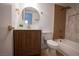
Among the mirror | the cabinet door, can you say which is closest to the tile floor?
the cabinet door

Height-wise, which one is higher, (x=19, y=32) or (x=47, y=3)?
(x=47, y=3)

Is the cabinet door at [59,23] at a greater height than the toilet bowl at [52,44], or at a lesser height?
greater

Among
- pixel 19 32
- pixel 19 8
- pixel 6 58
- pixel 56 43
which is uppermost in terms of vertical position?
pixel 19 8

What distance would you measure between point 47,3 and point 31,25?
263mm

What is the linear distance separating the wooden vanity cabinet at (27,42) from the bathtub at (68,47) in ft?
0.66

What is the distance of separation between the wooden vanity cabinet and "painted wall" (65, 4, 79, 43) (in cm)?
29

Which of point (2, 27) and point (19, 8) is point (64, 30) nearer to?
point (19, 8)

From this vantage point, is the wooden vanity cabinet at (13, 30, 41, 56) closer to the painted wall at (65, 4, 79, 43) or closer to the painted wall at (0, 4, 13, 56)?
the painted wall at (0, 4, 13, 56)

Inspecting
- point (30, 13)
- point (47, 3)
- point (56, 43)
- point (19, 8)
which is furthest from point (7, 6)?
point (56, 43)

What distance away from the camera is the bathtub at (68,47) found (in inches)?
42.1

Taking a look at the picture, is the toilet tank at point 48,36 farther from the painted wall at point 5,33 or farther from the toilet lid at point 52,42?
the painted wall at point 5,33

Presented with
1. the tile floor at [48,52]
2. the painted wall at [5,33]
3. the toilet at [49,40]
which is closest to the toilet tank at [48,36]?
the toilet at [49,40]

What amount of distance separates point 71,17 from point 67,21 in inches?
2.2

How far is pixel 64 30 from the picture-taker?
110cm
